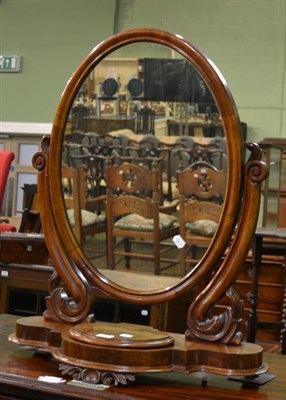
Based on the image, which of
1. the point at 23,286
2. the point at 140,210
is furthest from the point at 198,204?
the point at 23,286

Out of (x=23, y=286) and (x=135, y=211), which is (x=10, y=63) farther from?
(x=135, y=211)

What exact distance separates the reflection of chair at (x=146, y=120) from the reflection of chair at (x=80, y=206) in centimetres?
16

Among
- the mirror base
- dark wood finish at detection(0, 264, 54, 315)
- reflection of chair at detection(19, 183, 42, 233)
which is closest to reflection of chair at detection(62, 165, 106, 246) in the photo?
the mirror base

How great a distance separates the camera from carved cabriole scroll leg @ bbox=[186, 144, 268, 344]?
1.52 m

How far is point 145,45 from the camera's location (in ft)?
5.46

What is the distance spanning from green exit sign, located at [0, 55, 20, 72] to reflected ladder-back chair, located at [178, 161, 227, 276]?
703 centimetres

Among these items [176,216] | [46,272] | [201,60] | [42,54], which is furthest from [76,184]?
[42,54]

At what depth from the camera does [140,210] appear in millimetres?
1723

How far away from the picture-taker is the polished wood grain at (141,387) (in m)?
1.40

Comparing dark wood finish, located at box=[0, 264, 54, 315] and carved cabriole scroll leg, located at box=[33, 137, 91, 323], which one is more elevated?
carved cabriole scroll leg, located at box=[33, 137, 91, 323]

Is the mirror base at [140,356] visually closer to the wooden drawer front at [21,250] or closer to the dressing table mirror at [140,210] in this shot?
the dressing table mirror at [140,210]

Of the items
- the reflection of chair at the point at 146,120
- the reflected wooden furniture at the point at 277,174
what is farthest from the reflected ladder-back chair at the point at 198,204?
the reflected wooden furniture at the point at 277,174

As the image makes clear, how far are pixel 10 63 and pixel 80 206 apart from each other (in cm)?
703

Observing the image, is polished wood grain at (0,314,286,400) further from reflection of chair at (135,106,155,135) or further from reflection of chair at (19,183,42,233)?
reflection of chair at (19,183,42,233)
